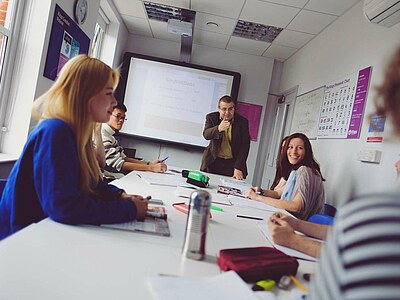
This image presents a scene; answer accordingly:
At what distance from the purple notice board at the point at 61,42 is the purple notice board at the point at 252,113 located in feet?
8.31

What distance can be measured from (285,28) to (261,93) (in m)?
1.30

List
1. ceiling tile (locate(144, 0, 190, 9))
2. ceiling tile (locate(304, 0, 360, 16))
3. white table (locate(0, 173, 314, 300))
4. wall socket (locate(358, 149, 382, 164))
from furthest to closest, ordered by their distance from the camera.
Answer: ceiling tile (locate(144, 0, 190, 9)), ceiling tile (locate(304, 0, 360, 16)), wall socket (locate(358, 149, 382, 164)), white table (locate(0, 173, 314, 300))

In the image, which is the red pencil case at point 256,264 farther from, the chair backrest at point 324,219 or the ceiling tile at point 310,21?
the ceiling tile at point 310,21

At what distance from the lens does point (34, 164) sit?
92cm

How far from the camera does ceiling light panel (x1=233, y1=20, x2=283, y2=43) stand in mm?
3736

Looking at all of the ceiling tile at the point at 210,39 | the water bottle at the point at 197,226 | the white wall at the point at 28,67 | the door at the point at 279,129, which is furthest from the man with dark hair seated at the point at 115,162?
the door at the point at 279,129

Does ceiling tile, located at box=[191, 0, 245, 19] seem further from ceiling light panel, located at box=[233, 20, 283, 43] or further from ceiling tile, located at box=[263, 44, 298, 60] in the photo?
ceiling tile, located at box=[263, 44, 298, 60]

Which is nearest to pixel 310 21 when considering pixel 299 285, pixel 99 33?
pixel 99 33

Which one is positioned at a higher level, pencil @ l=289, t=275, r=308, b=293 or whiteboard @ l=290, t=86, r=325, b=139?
whiteboard @ l=290, t=86, r=325, b=139

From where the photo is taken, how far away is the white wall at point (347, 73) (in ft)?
7.31

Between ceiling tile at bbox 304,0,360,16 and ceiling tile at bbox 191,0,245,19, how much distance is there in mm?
665

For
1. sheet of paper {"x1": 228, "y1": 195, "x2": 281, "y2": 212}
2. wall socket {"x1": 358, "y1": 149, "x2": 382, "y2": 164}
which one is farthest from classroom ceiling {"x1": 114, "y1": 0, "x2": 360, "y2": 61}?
sheet of paper {"x1": 228, "y1": 195, "x2": 281, "y2": 212}

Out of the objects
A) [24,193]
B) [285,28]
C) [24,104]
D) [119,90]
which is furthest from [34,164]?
[119,90]

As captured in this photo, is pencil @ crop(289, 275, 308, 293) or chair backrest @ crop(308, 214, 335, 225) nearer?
pencil @ crop(289, 275, 308, 293)
